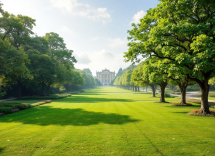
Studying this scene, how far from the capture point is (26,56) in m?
21.8

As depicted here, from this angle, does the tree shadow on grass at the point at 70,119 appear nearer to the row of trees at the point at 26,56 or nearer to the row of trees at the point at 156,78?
the row of trees at the point at 156,78

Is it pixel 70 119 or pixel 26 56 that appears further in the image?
pixel 26 56

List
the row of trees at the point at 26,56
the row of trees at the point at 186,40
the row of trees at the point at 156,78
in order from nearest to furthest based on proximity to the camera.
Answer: the row of trees at the point at 186,40
the row of trees at the point at 156,78
the row of trees at the point at 26,56

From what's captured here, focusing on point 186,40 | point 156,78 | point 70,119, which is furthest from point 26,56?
point 186,40

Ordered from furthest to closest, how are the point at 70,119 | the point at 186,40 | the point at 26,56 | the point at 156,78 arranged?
the point at 26,56 < the point at 156,78 < the point at 186,40 < the point at 70,119

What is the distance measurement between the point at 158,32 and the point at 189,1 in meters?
3.48

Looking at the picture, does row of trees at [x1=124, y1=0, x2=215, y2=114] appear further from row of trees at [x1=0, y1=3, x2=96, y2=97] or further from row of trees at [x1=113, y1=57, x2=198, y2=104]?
row of trees at [x1=0, y1=3, x2=96, y2=97]

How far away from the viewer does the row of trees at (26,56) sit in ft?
60.6

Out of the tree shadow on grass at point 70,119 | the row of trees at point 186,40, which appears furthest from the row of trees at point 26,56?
the row of trees at point 186,40

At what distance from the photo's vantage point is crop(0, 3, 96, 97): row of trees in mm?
18484

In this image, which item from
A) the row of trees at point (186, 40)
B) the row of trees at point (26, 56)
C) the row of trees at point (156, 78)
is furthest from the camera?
the row of trees at point (26, 56)

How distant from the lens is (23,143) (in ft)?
20.8

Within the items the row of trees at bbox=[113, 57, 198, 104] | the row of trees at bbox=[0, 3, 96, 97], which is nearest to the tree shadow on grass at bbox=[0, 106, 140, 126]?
the row of trees at bbox=[113, 57, 198, 104]

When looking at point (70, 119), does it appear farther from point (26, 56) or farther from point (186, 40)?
point (26, 56)
